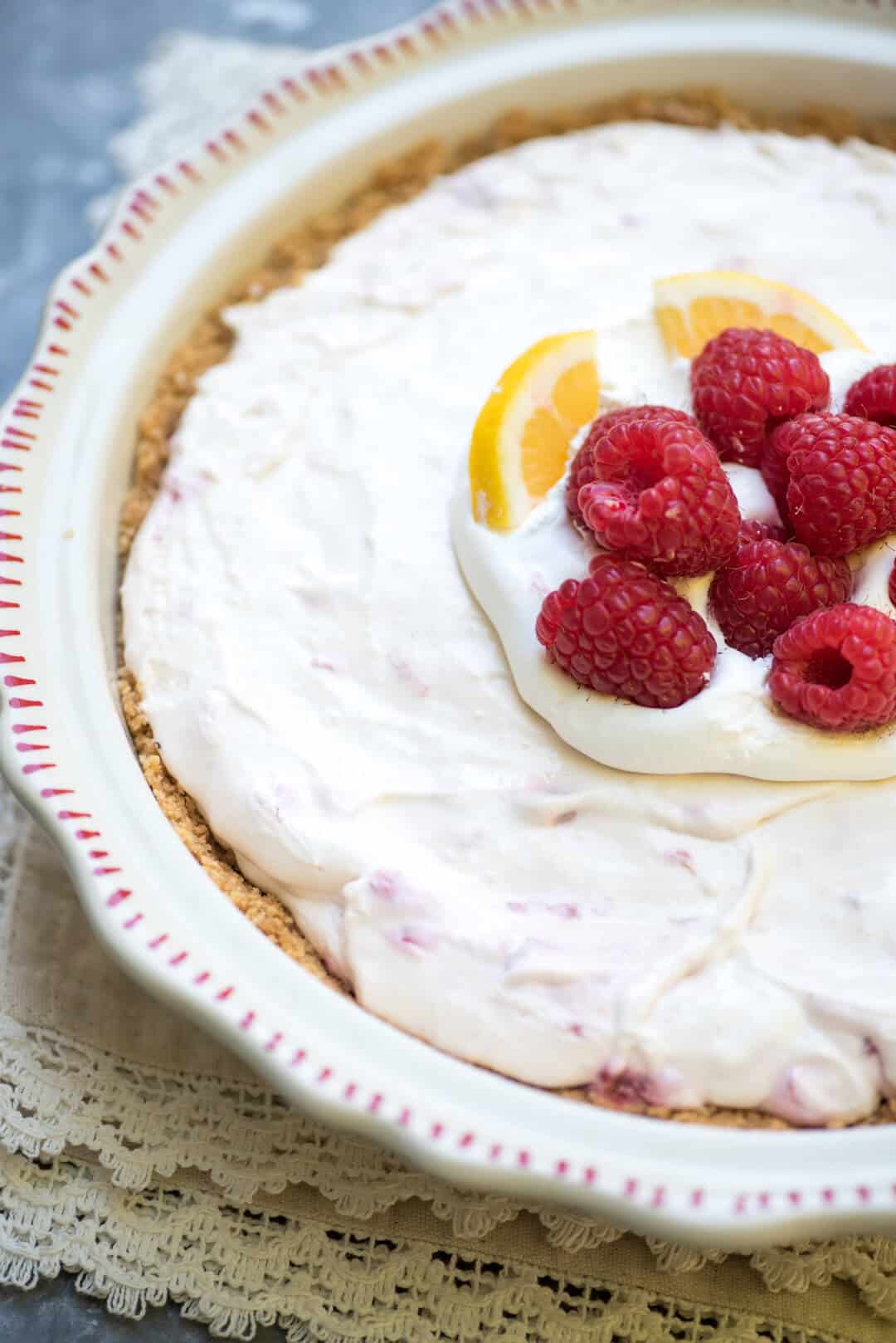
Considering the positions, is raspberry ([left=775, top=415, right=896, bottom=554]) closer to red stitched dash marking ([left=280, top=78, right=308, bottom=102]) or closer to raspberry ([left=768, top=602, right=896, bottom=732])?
raspberry ([left=768, top=602, right=896, bottom=732])

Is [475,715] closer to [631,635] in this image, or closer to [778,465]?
[631,635]

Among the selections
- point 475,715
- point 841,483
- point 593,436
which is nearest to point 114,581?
point 475,715

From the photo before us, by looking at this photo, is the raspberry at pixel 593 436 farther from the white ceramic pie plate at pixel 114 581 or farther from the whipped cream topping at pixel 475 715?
the white ceramic pie plate at pixel 114 581

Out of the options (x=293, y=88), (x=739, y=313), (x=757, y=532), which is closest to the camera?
(x=757, y=532)

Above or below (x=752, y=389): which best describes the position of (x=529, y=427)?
below

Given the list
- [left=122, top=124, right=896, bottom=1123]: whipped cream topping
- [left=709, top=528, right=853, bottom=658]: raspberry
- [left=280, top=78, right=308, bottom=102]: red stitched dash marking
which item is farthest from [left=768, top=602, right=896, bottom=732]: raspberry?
[left=280, top=78, right=308, bottom=102]: red stitched dash marking

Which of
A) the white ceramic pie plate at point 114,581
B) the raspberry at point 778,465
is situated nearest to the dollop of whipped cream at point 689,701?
the raspberry at point 778,465

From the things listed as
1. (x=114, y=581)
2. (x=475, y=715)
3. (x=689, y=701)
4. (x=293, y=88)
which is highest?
(x=293, y=88)
